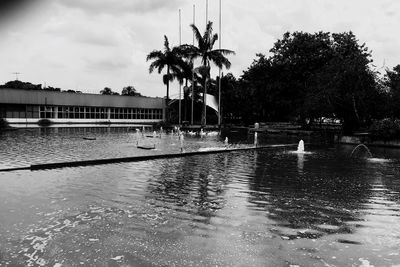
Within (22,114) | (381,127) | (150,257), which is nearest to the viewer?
(150,257)

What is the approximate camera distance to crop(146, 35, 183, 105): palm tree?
50656mm

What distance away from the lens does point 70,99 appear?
5491cm

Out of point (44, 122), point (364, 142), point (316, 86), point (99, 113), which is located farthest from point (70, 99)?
point (364, 142)

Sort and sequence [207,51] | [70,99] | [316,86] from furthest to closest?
[70,99] < [207,51] < [316,86]

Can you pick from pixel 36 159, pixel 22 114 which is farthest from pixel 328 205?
pixel 22 114

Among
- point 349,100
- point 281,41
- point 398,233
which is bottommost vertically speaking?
point 398,233

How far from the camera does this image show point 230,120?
65375 mm

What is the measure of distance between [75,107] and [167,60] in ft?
53.3

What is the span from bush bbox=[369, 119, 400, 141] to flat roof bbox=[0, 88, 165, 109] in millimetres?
41173

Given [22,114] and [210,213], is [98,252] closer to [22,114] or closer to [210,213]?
[210,213]

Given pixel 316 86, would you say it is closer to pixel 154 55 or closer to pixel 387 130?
pixel 387 130

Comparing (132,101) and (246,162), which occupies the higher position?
(132,101)

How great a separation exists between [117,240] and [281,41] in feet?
142

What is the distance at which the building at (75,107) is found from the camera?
51.3 meters
